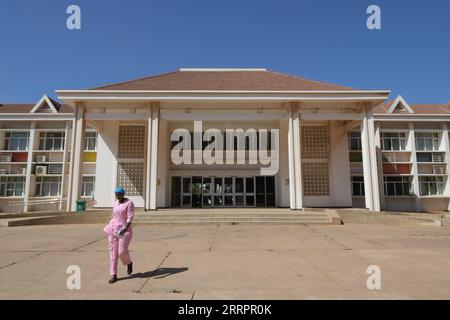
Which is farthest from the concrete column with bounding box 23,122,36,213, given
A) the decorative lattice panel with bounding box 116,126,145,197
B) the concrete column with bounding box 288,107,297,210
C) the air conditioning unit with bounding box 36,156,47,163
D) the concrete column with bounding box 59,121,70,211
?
the concrete column with bounding box 288,107,297,210

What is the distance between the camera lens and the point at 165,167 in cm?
1864

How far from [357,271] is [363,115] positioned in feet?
42.4

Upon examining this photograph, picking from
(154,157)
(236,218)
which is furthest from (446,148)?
(154,157)

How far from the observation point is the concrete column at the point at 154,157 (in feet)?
49.4

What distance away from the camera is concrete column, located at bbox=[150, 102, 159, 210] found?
49.4 feet

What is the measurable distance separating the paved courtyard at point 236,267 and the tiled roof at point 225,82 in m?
9.93

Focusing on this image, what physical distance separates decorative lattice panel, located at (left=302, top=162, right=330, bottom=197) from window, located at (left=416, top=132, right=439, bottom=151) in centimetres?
1009

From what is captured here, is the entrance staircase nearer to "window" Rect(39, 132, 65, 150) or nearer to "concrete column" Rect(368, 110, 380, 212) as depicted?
"concrete column" Rect(368, 110, 380, 212)

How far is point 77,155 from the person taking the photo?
15.4m

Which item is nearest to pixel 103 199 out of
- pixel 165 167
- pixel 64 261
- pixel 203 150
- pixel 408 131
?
pixel 165 167

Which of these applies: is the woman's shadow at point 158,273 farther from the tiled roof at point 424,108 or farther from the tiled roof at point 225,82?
the tiled roof at point 424,108

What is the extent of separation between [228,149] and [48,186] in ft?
49.0

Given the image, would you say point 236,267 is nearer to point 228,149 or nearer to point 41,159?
point 228,149

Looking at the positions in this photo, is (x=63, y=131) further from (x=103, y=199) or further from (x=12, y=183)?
(x=103, y=199)
